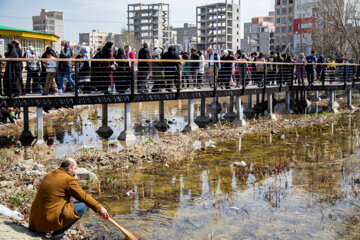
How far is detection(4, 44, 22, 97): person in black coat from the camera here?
37.9 feet

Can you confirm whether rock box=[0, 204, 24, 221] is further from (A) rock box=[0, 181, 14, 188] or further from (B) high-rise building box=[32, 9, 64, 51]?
(B) high-rise building box=[32, 9, 64, 51]

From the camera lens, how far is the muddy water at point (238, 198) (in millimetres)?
6840

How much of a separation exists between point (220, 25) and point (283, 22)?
1759cm

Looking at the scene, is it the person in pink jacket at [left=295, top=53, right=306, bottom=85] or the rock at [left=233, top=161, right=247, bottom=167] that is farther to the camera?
the person in pink jacket at [left=295, top=53, right=306, bottom=85]

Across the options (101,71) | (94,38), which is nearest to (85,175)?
(101,71)

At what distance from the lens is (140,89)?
14.1 meters

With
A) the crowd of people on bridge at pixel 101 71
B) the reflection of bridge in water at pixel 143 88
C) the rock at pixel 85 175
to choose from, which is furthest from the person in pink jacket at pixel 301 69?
the rock at pixel 85 175

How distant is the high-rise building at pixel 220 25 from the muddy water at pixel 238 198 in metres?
110

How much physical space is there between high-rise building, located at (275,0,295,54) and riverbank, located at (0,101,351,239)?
9779 cm

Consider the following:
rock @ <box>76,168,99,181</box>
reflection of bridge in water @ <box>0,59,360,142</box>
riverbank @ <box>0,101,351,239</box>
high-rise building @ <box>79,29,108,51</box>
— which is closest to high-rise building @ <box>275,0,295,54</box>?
high-rise building @ <box>79,29,108,51</box>

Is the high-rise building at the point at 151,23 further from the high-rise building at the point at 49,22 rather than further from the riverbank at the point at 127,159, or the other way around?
the riverbank at the point at 127,159

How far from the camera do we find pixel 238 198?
8352mm

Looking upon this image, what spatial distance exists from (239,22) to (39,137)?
386 feet

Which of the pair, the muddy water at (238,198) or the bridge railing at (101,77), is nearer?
the muddy water at (238,198)
